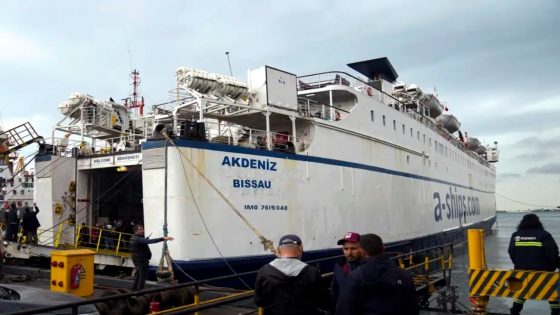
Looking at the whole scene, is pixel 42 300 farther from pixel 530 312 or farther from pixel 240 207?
pixel 530 312

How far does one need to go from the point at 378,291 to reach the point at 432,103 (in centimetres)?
2461

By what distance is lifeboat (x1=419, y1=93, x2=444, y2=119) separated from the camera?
25.3 metres

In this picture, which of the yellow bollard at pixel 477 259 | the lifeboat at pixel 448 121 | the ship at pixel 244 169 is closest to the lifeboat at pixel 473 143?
the lifeboat at pixel 448 121

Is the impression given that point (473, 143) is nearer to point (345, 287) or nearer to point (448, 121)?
point (448, 121)

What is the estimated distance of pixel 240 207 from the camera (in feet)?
37.0

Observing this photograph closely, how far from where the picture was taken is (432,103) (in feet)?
85.9

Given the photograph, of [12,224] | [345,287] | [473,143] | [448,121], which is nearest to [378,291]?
[345,287]

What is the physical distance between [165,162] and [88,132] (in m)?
6.26

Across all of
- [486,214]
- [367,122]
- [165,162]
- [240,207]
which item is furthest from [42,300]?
[486,214]

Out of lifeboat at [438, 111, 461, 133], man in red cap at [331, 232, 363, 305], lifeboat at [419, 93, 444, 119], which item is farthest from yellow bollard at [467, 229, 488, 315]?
lifeboat at [438, 111, 461, 133]

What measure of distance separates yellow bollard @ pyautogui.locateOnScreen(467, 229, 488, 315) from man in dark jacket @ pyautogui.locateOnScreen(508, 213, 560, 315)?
555 millimetres

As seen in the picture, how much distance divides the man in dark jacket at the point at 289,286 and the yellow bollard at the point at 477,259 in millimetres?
4563

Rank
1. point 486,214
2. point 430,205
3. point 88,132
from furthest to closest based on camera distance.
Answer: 1. point 486,214
2. point 430,205
3. point 88,132

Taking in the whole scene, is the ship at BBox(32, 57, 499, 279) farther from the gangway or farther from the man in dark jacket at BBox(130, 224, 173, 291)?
the man in dark jacket at BBox(130, 224, 173, 291)
